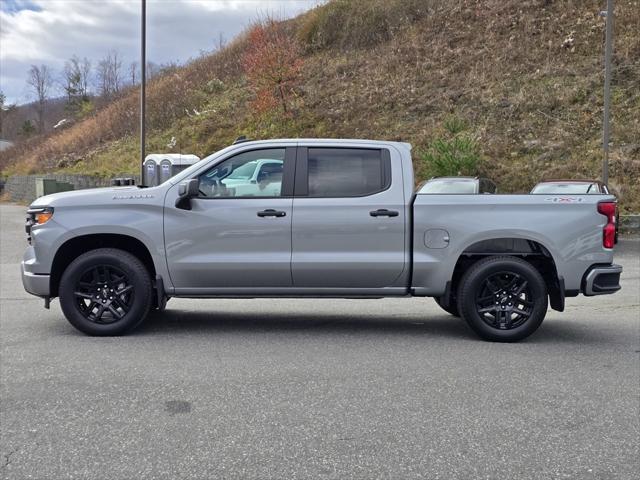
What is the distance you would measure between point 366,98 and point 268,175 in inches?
965

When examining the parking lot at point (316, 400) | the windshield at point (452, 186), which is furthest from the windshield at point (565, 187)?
the parking lot at point (316, 400)

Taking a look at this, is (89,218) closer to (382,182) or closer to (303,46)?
(382,182)

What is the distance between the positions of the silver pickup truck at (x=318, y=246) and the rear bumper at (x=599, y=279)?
0.04 ft

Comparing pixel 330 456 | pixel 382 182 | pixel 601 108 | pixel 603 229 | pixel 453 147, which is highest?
pixel 601 108

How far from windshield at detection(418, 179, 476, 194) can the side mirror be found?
9749 mm

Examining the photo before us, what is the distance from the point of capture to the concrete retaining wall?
2930 cm

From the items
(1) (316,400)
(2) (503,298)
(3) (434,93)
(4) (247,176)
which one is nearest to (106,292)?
(4) (247,176)

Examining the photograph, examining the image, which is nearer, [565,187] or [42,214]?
[42,214]

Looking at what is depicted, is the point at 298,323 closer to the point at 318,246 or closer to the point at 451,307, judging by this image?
the point at 318,246

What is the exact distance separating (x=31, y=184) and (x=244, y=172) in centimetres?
3125

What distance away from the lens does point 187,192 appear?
5.95m

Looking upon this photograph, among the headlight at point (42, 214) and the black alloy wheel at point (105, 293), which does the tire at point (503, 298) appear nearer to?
the black alloy wheel at point (105, 293)

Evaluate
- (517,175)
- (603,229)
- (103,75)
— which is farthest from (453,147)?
(103,75)

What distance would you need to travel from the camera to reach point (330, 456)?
11.6ft
